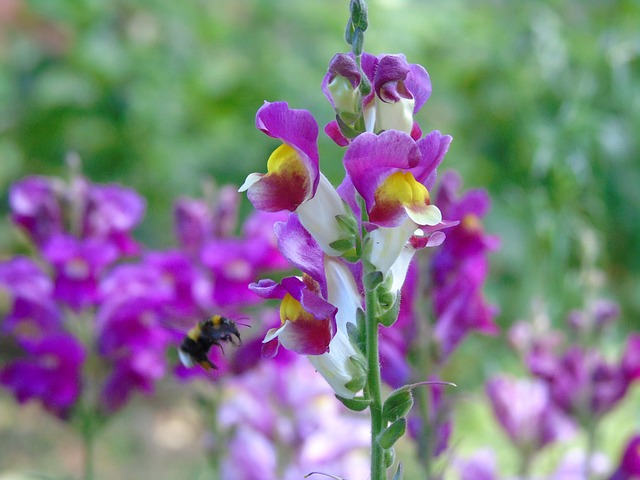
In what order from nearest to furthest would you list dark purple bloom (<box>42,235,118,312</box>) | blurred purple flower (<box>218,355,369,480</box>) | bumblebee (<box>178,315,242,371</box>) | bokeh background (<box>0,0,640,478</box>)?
bumblebee (<box>178,315,242,371</box>)
dark purple bloom (<box>42,235,118,312</box>)
blurred purple flower (<box>218,355,369,480</box>)
bokeh background (<box>0,0,640,478</box>)

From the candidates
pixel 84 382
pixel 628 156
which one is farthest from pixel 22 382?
pixel 628 156

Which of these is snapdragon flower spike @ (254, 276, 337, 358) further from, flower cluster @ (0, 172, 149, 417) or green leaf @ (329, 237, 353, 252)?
flower cluster @ (0, 172, 149, 417)

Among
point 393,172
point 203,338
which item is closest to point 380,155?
point 393,172

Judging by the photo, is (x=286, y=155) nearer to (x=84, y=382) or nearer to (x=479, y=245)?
(x=479, y=245)

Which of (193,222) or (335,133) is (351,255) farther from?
(193,222)

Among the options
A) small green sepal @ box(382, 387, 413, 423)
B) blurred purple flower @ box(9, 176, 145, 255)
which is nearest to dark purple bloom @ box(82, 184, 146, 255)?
blurred purple flower @ box(9, 176, 145, 255)
